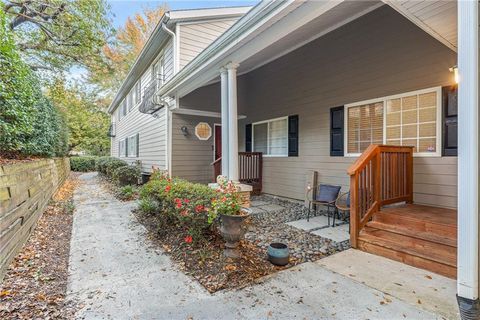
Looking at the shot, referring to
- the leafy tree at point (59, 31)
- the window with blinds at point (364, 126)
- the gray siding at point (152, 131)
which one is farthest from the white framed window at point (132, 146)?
the window with blinds at point (364, 126)

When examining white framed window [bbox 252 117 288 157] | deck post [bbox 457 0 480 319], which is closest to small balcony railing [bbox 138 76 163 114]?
white framed window [bbox 252 117 288 157]

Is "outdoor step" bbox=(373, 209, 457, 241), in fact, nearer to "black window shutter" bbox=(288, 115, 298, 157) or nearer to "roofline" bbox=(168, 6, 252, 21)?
"black window shutter" bbox=(288, 115, 298, 157)

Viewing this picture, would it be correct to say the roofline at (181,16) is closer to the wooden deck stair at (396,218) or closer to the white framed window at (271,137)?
the white framed window at (271,137)

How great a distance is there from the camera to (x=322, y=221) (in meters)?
5.03

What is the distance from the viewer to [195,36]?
7.96 m

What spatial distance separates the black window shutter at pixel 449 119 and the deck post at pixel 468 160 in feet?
8.28

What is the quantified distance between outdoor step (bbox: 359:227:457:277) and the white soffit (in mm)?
2608

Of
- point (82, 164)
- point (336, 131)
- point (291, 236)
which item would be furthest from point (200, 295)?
point (82, 164)

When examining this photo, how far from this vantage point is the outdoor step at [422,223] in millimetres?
2940

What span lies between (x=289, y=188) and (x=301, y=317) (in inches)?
193

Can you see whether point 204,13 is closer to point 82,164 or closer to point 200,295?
point 200,295

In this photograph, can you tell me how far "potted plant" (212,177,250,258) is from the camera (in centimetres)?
294

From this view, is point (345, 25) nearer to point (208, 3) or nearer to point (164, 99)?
point (164, 99)

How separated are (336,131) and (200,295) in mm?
4612
